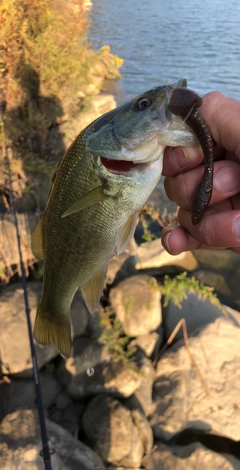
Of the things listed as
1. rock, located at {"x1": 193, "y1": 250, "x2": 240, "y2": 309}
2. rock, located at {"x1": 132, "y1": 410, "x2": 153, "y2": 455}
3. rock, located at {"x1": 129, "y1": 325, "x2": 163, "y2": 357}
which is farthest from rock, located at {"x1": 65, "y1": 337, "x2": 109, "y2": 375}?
rock, located at {"x1": 193, "y1": 250, "x2": 240, "y2": 309}

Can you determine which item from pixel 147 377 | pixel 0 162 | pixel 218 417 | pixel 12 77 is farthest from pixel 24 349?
pixel 12 77

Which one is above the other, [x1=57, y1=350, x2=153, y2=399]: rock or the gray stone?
[x1=57, y1=350, x2=153, y2=399]: rock

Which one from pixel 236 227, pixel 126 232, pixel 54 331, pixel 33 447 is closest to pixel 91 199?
pixel 126 232

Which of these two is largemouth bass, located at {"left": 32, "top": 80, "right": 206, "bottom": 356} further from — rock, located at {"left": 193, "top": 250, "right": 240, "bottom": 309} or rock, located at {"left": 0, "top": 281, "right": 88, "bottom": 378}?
rock, located at {"left": 193, "top": 250, "right": 240, "bottom": 309}

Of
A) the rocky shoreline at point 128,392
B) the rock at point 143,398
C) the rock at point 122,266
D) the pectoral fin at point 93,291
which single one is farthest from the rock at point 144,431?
the pectoral fin at point 93,291

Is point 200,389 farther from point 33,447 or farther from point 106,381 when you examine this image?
point 33,447
